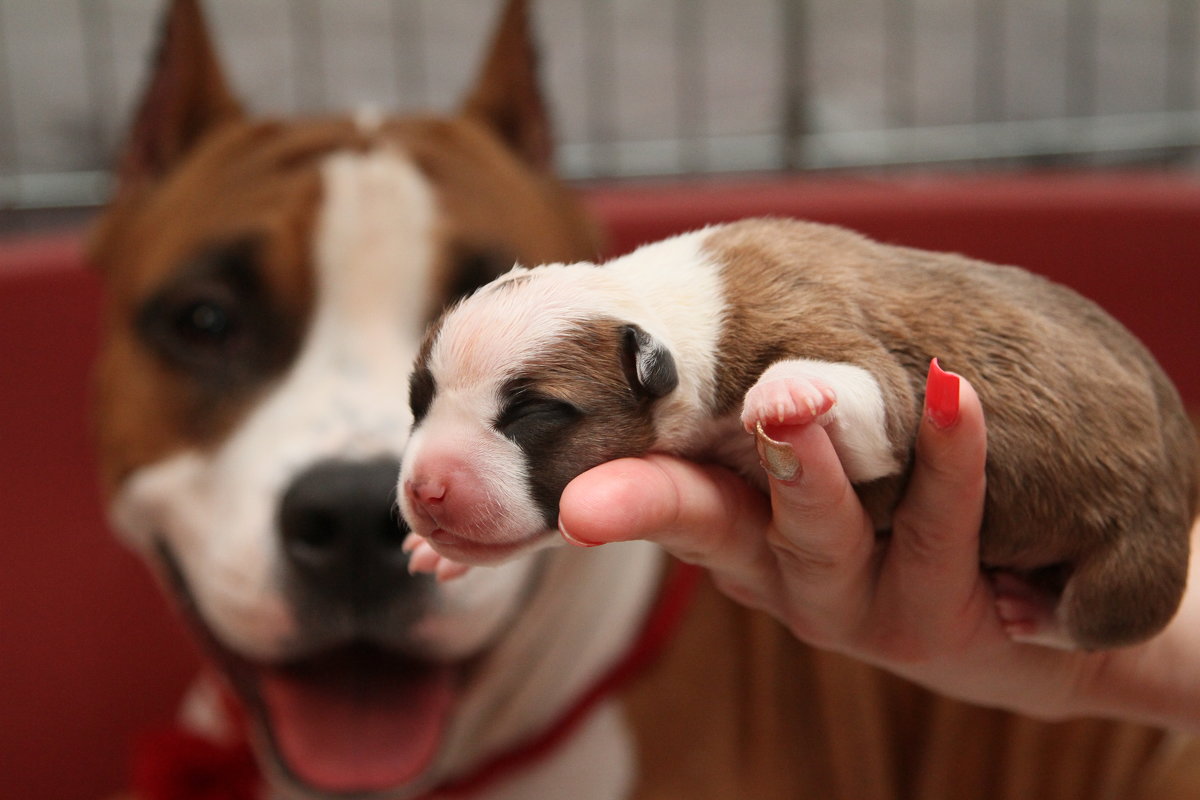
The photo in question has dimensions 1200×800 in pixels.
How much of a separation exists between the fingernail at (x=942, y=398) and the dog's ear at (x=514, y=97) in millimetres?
820

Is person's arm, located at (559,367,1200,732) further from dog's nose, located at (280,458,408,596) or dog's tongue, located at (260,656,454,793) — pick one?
dog's tongue, located at (260,656,454,793)

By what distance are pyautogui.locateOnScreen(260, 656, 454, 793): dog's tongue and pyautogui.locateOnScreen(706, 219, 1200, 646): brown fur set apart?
57 cm

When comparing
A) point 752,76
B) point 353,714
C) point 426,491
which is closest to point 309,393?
point 353,714

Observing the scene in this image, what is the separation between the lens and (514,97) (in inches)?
48.4

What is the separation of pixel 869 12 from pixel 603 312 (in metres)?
2.14

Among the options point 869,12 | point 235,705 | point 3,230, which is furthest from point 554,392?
point 869,12

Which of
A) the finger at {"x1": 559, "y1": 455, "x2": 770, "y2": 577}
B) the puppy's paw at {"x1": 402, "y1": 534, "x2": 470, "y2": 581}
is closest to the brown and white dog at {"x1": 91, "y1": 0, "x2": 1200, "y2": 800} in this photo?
the puppy's paw at {"x1": 402, "y1": 534, "x2": 470, "y2": 581}

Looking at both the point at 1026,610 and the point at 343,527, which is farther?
the point at 343,527

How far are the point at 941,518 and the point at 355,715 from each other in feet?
2.05

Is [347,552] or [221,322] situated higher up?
[221,322]

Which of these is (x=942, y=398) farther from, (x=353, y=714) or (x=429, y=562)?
(x=353, y=714)

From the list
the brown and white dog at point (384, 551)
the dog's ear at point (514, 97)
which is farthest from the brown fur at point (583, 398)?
the dog's ear at point (514, 97)

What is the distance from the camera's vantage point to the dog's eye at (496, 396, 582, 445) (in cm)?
47

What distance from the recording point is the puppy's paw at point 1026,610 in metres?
0.59
